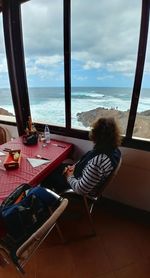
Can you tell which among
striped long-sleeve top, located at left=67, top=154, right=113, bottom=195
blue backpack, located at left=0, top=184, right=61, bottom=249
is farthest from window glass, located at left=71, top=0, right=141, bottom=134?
blue backpack, located at left=0, top=184, right=61, bottom=249

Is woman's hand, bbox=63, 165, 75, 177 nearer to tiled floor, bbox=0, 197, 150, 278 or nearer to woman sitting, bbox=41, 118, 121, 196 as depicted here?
woman sitting, bbox=41, 118, 121, 196

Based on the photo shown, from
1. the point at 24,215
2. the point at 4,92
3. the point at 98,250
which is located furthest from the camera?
the point at 4,92

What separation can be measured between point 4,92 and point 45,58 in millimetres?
948

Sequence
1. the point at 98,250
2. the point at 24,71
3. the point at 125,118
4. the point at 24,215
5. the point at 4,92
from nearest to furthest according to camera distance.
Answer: the point at 24,215, the point at 98,250, the point at 125,118, the point at 24,71, the point at 4,92

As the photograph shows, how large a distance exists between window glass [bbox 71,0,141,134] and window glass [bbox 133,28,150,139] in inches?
4.3

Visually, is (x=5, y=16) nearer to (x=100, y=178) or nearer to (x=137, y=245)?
(x=100, y=178)

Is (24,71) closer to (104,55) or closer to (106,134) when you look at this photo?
(104,55)

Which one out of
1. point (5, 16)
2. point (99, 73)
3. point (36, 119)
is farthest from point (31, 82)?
point (99, 73)

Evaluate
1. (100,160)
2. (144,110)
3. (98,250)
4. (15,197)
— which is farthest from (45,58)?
(98,250)

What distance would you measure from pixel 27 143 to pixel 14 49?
3.77 feet

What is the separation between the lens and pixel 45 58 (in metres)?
2.06

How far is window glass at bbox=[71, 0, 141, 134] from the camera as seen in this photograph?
158cm

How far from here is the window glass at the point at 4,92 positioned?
7.56 feet

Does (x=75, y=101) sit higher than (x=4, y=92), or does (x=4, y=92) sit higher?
(x=4, y=92)
